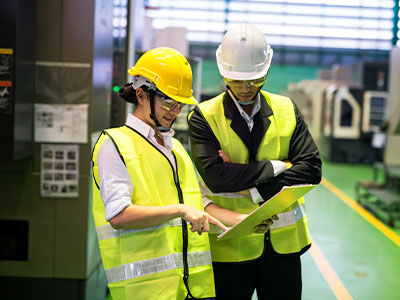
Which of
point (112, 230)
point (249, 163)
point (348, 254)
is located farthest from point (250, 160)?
point (348, 254)

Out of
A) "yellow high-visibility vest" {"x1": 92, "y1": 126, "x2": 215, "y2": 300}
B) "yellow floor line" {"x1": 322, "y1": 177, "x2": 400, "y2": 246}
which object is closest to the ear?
"yellow high-visibility vest" {"x1": 92, "y1": 126, "x2": 215, "y2": 300}

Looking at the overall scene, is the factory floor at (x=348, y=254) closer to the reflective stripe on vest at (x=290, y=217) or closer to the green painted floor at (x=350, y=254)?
the green painted floor at (x=350, y=254)

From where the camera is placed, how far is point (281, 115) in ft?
8.03

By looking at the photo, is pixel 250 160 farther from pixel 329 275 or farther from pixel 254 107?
pixel 329 275

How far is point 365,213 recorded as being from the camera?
7.87 meters

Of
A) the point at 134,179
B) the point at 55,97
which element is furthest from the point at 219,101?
the point at 55,97

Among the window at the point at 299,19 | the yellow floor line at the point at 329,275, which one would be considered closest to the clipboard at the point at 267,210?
the yellow floor line at the point at 329,275

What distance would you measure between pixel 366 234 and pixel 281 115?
4.72m

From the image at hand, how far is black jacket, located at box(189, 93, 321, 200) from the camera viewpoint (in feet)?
7.51

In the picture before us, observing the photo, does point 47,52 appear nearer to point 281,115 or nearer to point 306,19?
point 281,115

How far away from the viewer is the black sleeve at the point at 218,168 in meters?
2.29

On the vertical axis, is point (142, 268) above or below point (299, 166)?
below

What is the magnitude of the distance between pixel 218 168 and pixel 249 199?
0.77 ft

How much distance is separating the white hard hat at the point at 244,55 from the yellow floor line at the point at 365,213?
467 cm
